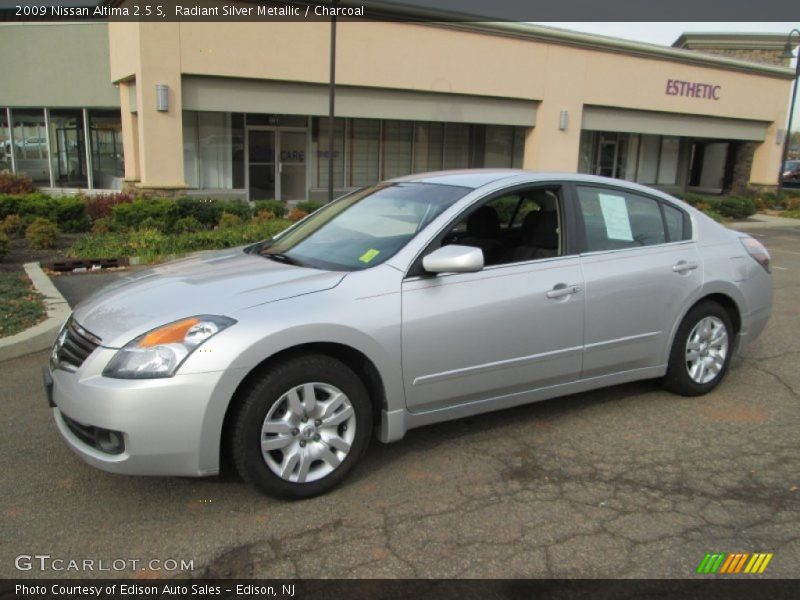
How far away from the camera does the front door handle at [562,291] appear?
13.2ft

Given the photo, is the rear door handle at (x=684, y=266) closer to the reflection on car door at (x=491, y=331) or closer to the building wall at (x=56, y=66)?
the reflection on car door at (x=491, y=331)

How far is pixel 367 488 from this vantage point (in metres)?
3.55

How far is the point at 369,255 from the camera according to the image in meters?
3.81

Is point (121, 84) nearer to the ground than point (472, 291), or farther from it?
farther from it

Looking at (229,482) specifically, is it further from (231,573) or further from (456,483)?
(456,483)

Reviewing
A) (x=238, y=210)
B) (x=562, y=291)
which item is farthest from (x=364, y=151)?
(x=562, y=291)

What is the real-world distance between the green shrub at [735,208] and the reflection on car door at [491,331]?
64.4ft

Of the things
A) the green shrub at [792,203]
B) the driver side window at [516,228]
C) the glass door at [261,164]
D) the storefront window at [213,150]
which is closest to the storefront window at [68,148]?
the storefront window at [213,150]

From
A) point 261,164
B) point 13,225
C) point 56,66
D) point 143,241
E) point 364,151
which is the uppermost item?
point 56,66

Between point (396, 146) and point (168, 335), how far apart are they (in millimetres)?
19157

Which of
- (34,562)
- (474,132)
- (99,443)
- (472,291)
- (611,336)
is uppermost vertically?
(474,132)
